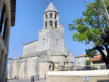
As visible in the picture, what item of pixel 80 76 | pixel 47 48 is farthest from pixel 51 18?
pixel 80 76

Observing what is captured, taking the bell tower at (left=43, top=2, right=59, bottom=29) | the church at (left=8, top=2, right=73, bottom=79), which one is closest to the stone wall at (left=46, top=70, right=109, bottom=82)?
the church at (left=8, top=2, right=73, bottom=79)

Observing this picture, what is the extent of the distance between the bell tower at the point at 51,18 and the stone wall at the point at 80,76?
3729cm

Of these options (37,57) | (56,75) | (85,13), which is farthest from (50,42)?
(56,75)

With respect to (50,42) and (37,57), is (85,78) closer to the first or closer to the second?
(37,57)

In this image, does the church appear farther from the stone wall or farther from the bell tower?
the stone wall

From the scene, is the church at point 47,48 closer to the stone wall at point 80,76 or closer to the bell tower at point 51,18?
the bell tower at point 51,18

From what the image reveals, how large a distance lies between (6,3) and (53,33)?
130 ft

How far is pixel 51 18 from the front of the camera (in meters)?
47.6

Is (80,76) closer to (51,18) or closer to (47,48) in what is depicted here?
(47,48)

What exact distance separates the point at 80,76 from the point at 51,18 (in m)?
39.4

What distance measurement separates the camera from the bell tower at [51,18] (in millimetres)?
47781

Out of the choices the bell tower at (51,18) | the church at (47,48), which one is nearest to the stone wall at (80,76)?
the church at (47,48)

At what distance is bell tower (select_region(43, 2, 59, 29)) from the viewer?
47.8 meters

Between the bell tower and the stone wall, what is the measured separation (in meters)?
37.3
